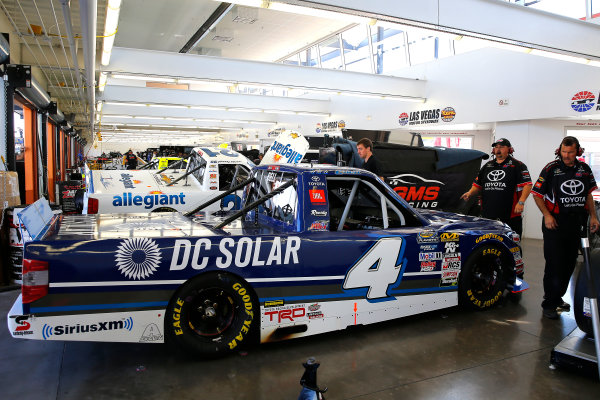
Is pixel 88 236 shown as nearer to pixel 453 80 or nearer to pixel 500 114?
pixel 500 114

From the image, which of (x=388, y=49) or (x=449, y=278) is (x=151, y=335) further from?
(x=388, y=49)

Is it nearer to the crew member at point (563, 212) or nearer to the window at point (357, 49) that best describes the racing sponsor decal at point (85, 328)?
the crew member at point (563, 212)

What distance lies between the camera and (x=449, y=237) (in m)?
4.16

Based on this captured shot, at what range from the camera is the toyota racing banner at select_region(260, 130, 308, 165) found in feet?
22.0

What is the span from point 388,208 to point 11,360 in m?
3.34

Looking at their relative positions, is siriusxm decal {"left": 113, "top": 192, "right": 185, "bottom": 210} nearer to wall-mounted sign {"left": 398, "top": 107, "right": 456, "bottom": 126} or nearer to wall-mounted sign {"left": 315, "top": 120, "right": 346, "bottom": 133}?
wall-mounted sign {"left": 398, "top": 107, "right": 456, "bottom": 126}

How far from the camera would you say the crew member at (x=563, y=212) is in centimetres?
429

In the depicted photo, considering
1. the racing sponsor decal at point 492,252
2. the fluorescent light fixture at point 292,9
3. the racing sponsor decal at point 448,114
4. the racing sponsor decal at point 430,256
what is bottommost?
the racing sponsor decal at point 492,252

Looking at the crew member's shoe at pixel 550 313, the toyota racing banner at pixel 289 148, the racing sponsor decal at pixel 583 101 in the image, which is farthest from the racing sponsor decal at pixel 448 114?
the crew member's shoe at pixel 550 313

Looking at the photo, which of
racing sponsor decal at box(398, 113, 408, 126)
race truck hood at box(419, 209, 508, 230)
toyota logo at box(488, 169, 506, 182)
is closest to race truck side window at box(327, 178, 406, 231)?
race truck hood at box(419, 209, 508, 230)

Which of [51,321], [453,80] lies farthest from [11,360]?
[453,80]

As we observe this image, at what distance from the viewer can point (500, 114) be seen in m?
10.7

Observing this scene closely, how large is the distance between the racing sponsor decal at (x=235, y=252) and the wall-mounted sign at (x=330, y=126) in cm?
1435

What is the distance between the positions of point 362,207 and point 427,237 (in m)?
0.68
